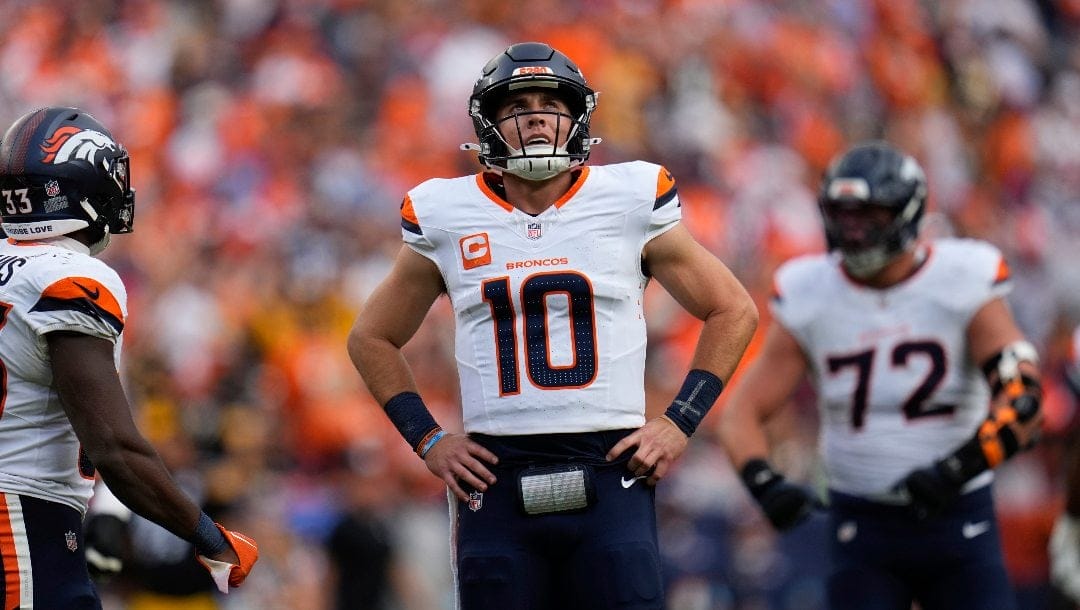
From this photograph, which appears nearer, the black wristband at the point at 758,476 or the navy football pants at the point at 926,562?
the navy football pants at the point at 926,562

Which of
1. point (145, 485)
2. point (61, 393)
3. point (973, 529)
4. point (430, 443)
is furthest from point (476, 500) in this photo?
point (973, 529)

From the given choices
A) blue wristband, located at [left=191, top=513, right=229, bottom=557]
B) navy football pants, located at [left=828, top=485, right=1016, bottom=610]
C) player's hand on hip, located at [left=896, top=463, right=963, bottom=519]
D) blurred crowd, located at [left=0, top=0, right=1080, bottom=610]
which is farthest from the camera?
blurred crowd, located at [left=0, top=0, right=1080, bottom=610]

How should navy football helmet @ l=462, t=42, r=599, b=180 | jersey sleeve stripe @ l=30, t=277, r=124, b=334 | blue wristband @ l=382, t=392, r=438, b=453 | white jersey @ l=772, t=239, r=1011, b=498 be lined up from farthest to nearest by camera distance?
white jersey @ l=772, t=239, r=1011, b=498, blue wristband @ l=382, t=392, r=438, b=453, navy football helmet @ l=462, t=42, r=599, b=180, jersey sleeve stripe @ l=30, t=277, r=124, b=334

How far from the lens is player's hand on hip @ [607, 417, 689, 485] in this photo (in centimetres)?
496

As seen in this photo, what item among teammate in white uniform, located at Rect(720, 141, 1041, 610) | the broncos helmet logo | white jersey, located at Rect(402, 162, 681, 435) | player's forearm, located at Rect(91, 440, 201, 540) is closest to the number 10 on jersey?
white jersey, located at Rect(402, 162, 681, 435)

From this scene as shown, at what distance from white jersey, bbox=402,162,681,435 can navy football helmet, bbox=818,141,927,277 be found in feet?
5.18

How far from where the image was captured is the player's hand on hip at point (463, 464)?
5027mm

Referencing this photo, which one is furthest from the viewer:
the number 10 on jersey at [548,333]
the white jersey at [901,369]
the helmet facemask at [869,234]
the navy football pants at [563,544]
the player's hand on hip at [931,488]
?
the helmet facemask at [869,234]

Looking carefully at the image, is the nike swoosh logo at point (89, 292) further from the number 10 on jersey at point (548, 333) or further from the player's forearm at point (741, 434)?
the player's forearm at point (741, 434)

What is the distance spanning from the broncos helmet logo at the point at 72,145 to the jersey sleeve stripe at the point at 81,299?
0.46m

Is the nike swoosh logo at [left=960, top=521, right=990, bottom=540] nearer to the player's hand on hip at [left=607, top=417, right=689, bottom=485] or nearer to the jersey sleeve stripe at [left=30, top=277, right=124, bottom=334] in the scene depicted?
the player's hand on hip at [left=607, top=417, right=689, bottom=485]

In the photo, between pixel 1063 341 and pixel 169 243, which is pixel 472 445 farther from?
pixel 1063 341

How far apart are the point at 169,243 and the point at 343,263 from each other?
4.19 ft

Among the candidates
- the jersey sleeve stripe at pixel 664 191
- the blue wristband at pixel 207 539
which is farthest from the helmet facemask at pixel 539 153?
the blue wristband at pixel 207 539
